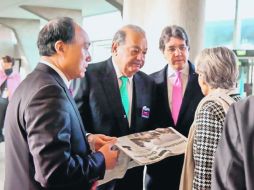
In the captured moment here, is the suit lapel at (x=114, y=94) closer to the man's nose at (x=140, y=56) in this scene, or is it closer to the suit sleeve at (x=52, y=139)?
the man's nose at (x=140, y=56)

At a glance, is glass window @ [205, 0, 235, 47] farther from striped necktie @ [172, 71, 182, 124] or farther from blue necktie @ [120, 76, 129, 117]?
blue necktie @ [120, 76, 129, 117]

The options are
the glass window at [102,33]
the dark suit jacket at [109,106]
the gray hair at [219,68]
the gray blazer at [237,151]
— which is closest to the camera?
the gray blazer at [237,151]

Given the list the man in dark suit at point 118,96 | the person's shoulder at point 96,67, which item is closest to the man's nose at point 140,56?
the man in dark suit at point 118,96

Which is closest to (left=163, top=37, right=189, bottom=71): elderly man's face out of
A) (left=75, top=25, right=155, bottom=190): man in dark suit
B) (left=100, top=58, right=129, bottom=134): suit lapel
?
(left=75, top=25, right=155, bottom=190): man in dark suit

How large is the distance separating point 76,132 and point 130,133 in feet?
2.02

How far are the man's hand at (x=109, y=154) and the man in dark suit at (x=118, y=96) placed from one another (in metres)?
0.34

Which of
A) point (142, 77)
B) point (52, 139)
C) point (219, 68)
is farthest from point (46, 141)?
point (142, 77)

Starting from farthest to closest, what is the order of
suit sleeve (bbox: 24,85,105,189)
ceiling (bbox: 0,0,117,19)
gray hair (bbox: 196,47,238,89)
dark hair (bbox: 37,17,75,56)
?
ceiling (bbox: 0,0,117,19) < gray hair (bbox: 196,47,238,89) < dark hair (bbox: 37,17,75,56) < suit sleeve (bbox: 24,85,105,189)

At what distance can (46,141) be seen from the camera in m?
1.21

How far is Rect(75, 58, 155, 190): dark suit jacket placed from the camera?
1912mm

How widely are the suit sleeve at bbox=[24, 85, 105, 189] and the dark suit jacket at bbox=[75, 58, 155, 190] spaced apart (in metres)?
0.59

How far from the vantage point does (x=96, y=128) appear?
1.93 m

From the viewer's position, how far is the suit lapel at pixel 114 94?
1915 millimetres

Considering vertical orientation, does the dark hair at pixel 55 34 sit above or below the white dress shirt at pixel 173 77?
above
